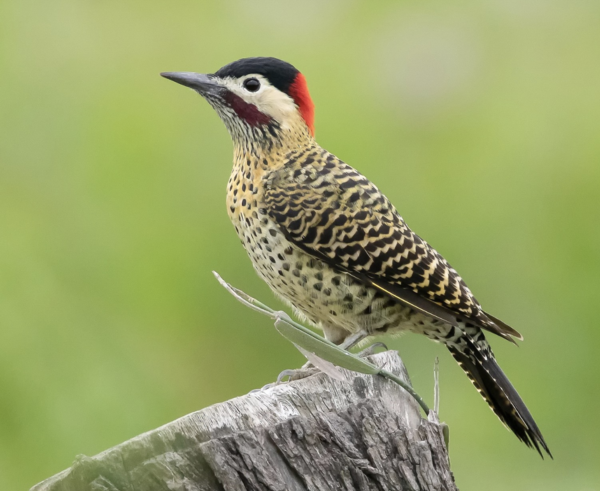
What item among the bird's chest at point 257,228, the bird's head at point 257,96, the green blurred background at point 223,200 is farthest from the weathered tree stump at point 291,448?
the green blurred background at point 223,200

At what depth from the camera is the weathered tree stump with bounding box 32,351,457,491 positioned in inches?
91.9

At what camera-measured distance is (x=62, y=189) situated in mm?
6211

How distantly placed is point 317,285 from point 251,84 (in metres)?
0.99

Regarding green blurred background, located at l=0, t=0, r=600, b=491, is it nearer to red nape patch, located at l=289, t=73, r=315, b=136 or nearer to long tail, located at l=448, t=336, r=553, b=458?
long tail, located at l=448, t=336, r=553, b=458

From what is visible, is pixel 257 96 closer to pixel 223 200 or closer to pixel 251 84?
pixel 251 84

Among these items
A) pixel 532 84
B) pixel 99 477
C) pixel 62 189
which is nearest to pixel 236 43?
pixel 62 189

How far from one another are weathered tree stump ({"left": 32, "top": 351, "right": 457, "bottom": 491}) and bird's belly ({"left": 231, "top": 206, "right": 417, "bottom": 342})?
35.8 inches

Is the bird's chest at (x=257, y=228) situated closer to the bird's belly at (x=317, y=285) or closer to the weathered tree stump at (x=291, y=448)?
the bird's belly at (x=317, y=285)

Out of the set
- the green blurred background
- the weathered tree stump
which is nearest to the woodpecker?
the weathered tree stump

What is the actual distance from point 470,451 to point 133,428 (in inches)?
82.8

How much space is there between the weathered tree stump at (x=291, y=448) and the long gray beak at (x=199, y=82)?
5.64 ft

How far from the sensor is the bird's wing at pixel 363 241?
371 centimetres

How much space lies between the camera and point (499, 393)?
3805 millimetres

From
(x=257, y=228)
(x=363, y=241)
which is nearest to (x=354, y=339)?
(x=363, y=241)
